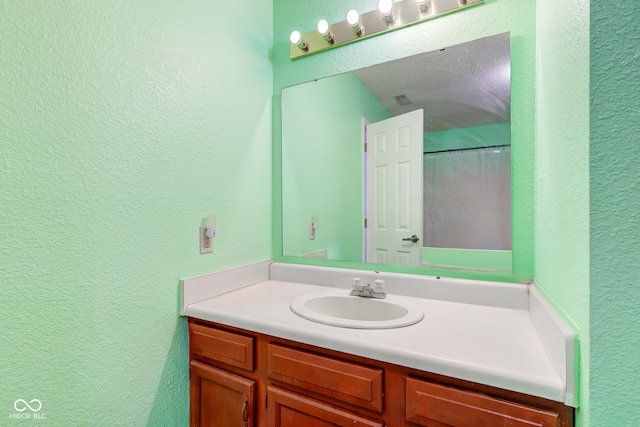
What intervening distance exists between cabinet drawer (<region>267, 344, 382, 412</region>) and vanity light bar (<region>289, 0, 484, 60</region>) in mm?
1316

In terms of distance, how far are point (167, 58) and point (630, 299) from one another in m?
1.39

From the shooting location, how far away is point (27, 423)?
72cm

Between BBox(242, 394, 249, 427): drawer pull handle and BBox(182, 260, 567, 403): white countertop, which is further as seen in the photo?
BBox(242, 394, 249, 427): drawer pull handle

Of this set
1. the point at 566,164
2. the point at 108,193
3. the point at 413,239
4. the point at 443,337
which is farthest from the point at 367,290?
the point at 108,193

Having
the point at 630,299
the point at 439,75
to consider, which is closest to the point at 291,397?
the point at 630,299

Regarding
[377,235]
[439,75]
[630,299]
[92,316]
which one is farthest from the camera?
[377,235]

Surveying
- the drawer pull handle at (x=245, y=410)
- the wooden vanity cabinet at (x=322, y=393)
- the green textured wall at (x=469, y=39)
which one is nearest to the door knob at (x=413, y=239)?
the green textured wall at (x=469, y=39)

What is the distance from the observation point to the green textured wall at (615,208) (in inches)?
18.8

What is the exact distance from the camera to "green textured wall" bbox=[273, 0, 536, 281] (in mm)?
1048

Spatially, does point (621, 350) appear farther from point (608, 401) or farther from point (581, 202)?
point (581, 202)

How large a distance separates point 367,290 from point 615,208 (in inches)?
32.7

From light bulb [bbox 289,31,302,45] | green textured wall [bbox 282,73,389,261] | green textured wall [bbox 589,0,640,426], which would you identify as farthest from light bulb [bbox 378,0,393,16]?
green textured wall [bbox 589,0,640,426]

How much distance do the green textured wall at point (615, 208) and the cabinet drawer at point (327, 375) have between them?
451mm

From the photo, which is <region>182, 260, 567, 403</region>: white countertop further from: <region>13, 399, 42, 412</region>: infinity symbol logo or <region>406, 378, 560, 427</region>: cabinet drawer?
<region>13, 399, 42, 412</region>: infinity symbol logo
